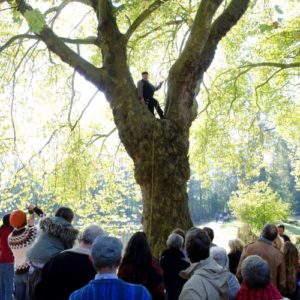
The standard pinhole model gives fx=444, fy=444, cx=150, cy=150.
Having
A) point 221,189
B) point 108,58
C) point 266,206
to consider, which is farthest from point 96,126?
point 221,189

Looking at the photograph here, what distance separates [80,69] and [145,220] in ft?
8.15

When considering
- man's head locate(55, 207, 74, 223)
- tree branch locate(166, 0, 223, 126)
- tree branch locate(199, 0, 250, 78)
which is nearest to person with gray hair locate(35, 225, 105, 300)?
man's head locate(55, 207, 74, 223)

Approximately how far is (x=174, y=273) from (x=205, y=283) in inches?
55.7

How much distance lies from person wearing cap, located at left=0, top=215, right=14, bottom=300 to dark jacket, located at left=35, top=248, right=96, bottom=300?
3.02 metres

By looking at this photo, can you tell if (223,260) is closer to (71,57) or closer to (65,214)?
(65,214)

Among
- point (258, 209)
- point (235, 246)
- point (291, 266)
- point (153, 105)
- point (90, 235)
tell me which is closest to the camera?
point (90, 235)

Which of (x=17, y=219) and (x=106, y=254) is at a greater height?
(x=17, y=219)

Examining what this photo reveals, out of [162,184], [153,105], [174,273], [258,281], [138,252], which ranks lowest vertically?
[174,273]

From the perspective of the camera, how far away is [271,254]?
191 inches

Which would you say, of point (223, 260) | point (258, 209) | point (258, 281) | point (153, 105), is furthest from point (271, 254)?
point (258, 209)

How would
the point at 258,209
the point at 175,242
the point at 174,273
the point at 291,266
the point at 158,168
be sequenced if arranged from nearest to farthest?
the point at 174,273 < the point at 175,242 < the point at 291,266 < the point at 158,168 < the point at 258,209

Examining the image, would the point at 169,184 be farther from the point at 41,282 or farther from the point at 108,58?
the point at 41,282

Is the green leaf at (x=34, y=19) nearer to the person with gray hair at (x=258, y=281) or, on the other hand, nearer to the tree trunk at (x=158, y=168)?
the tree trunk at (x=158, y=168)

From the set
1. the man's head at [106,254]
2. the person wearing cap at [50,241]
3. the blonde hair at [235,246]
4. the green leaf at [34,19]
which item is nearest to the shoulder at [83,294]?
the man's head at [106,254]
